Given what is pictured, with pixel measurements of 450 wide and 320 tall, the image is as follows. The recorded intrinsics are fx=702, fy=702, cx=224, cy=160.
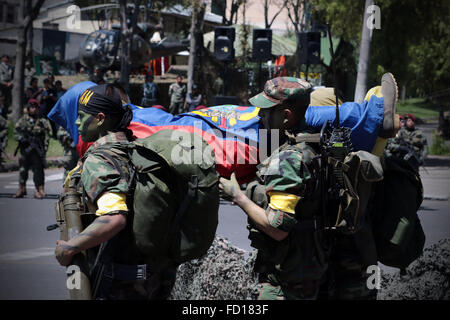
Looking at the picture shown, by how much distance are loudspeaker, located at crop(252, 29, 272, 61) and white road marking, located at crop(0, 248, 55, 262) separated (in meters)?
10.4

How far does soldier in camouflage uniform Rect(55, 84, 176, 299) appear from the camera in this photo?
10.7 feet

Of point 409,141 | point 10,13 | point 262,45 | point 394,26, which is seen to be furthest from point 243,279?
point 10,13

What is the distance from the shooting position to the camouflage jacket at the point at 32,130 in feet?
40.8

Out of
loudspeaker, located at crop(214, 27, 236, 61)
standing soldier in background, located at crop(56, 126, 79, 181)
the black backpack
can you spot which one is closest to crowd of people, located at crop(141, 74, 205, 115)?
loudspeaker, located at crop(214, 27, 236, 61)

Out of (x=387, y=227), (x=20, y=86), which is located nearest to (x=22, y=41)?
(x=20, y=86)

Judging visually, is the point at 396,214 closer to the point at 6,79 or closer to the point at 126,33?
the point at 126,33

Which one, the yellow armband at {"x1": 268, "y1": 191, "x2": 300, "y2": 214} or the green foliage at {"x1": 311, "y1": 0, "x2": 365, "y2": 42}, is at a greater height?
the green foliage at {"x1": 311, "y1": 0, "x2": 365, "y2": 42}

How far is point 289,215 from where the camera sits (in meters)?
3.46

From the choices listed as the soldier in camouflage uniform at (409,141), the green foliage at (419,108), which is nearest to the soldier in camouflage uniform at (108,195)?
the soldier in camouflage uniform at (409,141)

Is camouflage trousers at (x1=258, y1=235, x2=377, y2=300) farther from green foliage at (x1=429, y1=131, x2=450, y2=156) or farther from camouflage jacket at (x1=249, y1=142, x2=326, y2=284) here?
green foliage at (x1=429, y1=131, x2=450, y2=156)

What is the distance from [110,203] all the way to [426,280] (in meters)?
3.04
